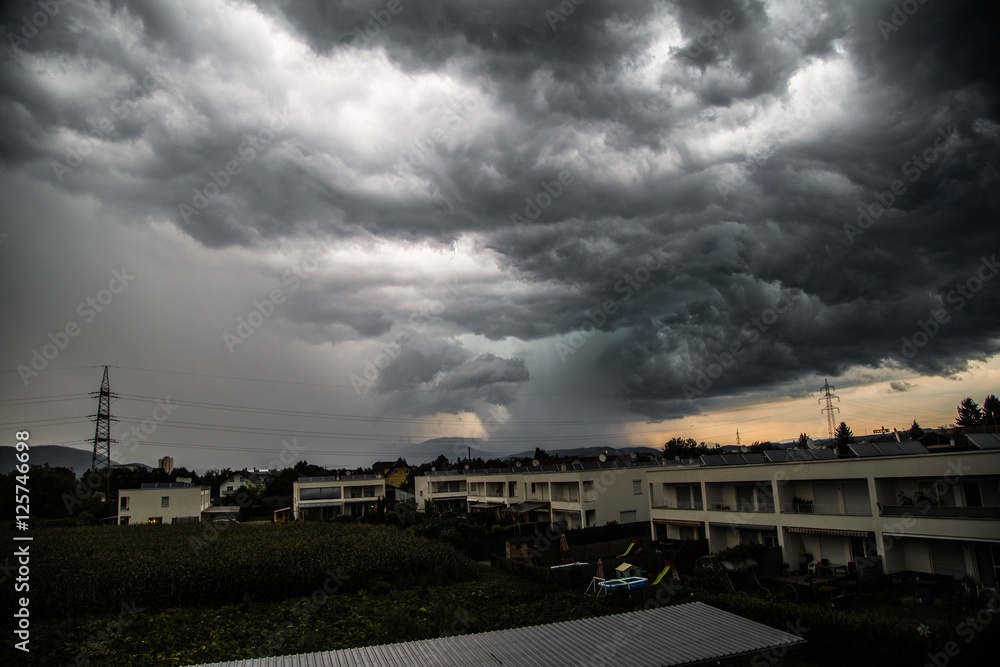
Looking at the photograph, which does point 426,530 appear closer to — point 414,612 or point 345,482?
point 414,612

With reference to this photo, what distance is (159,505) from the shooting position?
63.1 metres

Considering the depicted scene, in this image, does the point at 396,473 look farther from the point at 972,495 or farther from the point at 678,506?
the point at 972,495

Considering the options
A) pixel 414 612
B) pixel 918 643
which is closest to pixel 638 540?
pixel 414 612

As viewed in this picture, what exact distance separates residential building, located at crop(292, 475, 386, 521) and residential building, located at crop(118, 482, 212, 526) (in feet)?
36.3

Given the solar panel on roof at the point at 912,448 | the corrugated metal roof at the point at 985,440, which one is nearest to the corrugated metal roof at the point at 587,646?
the corrugated metal roof at the point at 985,440

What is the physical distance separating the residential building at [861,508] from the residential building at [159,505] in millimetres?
54931

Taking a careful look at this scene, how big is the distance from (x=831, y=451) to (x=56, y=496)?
289 ft

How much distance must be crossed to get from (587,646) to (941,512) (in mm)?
17660

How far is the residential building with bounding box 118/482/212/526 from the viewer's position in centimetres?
6188

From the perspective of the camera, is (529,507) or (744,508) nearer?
(744,508)

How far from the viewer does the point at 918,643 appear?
43.9 feet

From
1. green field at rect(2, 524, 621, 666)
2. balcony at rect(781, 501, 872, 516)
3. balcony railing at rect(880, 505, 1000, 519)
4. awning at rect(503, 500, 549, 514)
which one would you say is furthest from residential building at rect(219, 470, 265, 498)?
balcony railing at rect(880, 505, 1000, 519)

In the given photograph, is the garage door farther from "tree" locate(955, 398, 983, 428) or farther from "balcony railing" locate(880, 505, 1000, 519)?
"tree" locate(955, 398, 983, 428)

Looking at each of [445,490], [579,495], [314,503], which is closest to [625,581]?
[579,495]
